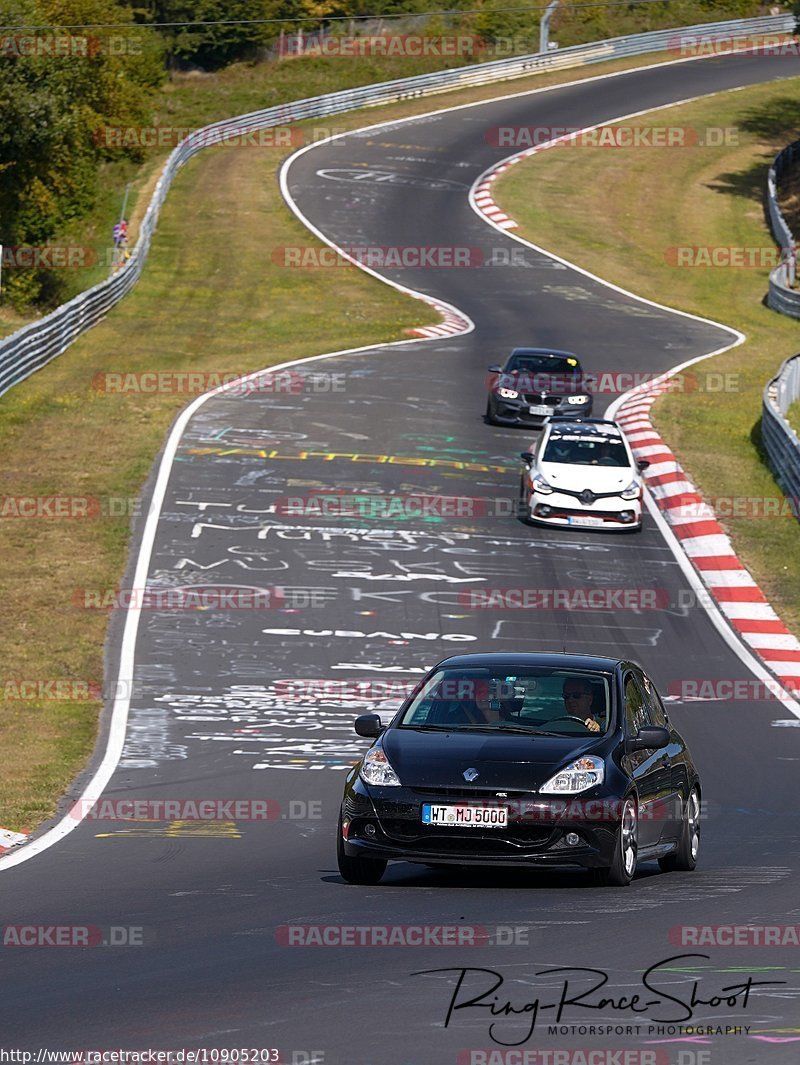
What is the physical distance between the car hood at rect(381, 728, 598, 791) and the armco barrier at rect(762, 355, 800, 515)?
18747mm

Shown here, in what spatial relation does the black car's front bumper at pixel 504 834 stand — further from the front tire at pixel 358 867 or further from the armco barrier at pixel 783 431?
the armco barrier at pixel 783 431

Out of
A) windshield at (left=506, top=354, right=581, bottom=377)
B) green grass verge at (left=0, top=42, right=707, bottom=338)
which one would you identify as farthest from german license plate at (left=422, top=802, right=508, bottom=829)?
green grass verge at (left=0, top=42, right=707, bottom=338)

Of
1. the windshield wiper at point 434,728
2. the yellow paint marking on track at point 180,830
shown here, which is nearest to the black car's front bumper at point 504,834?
the windshield wiper at point 434,728

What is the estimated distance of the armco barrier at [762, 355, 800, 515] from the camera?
29047mm

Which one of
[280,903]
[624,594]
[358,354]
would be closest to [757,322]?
[358,354]

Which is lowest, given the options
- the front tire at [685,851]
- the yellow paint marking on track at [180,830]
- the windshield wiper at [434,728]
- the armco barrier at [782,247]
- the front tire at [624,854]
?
the armco barrier at [782,247]

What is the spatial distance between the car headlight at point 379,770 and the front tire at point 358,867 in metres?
0.34

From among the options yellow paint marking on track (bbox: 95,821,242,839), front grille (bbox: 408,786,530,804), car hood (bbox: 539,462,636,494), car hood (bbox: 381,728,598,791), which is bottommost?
car hood (bbox: 539,462,636,494)

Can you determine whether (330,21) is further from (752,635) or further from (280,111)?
(752,635)

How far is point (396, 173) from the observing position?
6600cm

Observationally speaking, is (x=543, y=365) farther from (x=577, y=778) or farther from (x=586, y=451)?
(x=577, y=778)

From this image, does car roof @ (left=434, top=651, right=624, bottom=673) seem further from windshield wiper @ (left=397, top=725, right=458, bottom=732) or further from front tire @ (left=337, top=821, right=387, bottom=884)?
front tire @ (left=337, top=821, right=387, bottom=884)

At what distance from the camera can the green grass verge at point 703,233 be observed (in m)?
32.2

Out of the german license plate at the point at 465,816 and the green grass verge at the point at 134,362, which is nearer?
the german license plate at the point at 465,816
